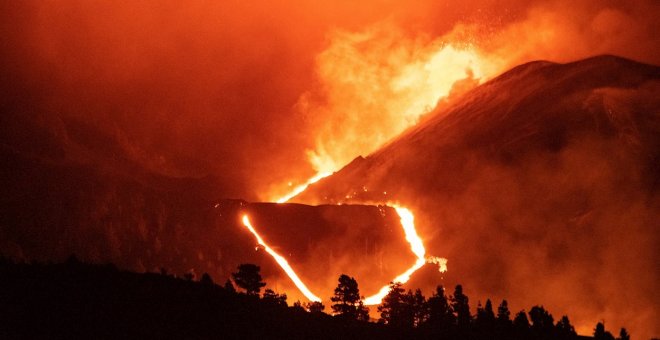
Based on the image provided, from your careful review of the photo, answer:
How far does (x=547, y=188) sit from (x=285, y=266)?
57.0 meters

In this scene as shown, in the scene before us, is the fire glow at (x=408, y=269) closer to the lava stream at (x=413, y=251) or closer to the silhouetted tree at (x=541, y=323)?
the lava stream at (x=413, y=251)

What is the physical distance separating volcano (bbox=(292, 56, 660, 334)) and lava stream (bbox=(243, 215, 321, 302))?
20.5 meters

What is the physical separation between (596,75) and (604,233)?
47.3m

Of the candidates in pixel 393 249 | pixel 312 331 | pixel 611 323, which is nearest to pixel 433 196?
pixel 393 249

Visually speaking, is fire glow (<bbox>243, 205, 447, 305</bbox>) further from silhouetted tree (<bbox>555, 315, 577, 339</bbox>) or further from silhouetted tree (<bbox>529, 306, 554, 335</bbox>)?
silhouetted tree (<bbox>555, 315, 577, 339</bbox>)

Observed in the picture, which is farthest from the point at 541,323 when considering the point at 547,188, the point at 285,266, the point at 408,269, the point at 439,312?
the point at 547,188

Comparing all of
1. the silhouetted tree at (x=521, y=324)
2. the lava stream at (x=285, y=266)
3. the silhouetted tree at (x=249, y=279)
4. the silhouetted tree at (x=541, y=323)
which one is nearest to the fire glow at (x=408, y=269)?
the lava stream at (x=285, y=266)

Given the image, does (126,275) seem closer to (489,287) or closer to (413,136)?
(489,287)

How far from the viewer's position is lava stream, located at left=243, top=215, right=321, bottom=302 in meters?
111

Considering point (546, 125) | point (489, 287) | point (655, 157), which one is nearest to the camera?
point (489, 287)

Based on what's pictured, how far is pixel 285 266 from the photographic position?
385 feet

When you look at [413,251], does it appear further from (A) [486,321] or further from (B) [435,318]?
(A) [486,321]

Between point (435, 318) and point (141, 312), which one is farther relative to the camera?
point (435, 318)

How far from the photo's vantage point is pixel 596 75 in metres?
162
